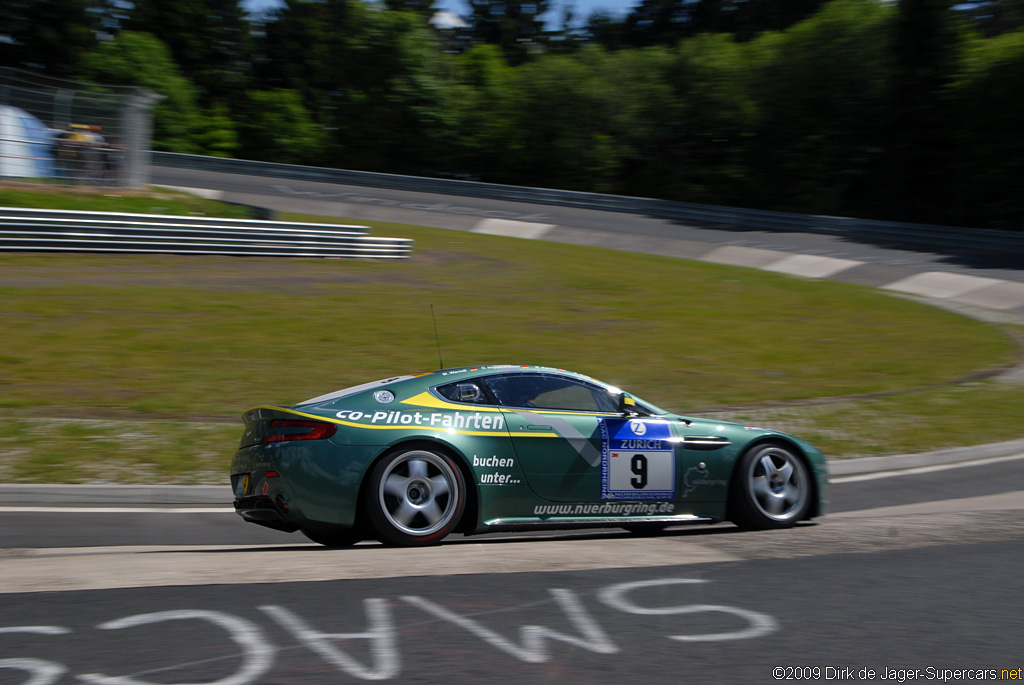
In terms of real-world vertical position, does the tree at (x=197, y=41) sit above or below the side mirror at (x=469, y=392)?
above

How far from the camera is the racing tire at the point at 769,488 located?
22.2 ft

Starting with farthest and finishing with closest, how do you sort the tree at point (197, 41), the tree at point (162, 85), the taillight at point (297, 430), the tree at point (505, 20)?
the tree at point (505, 20) → the tree at point (197, 41) → the tree at point (162, 85) → the taillight at point (297, 430)

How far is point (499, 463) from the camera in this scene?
6.16m

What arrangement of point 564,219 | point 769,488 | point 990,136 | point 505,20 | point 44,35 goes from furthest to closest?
point 505,20
point 44,35
point 990,136
point 564,219
point 769,488

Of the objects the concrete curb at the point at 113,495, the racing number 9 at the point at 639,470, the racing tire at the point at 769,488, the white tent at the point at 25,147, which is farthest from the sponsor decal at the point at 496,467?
the white tent at the point at 25,147

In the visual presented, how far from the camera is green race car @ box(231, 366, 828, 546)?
229 inches

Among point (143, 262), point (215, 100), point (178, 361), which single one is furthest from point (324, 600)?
point (215, 100)

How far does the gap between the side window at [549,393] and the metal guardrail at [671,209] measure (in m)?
22.4

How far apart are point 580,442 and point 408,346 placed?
24.5 feet

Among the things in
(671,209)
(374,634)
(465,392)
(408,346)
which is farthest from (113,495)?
(671,209)

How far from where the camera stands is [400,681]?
3664 millimetres

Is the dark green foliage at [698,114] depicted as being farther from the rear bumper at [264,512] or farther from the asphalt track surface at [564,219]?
the rear bumper at [264,512]

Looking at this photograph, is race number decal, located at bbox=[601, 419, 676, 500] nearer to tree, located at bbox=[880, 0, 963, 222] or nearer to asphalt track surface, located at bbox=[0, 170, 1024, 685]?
asphalt track surface, located at bbox=[0, 170, 1024, 685]

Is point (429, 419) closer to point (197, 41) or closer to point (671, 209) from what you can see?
point (671, 209)
